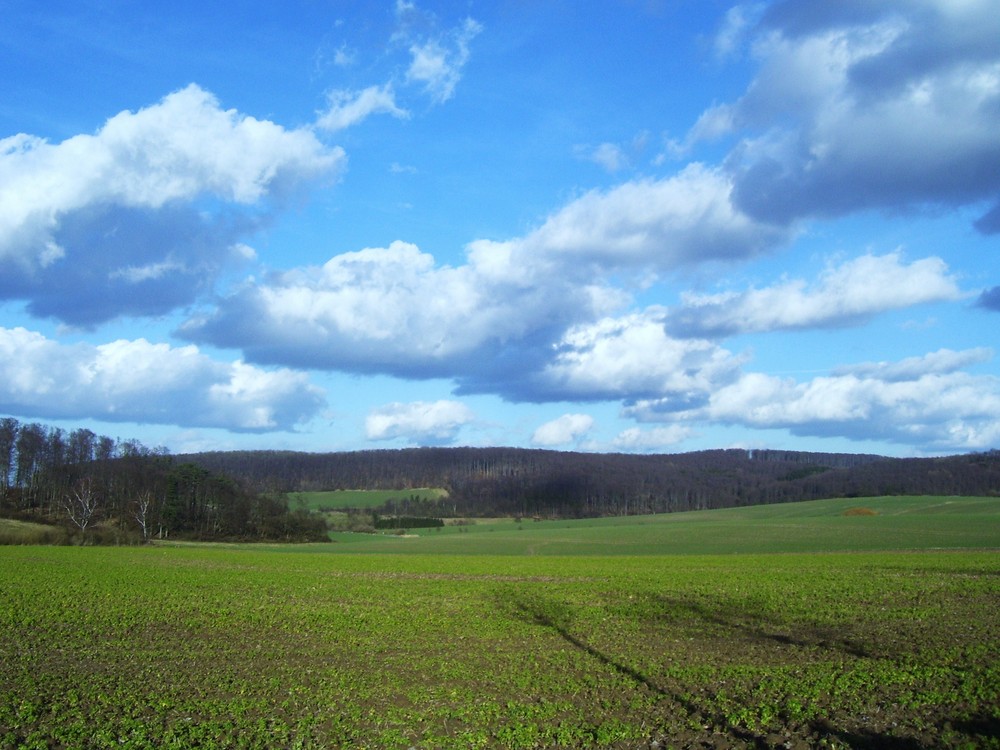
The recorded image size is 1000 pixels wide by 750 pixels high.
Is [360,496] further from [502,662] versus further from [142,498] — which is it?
[502,662]

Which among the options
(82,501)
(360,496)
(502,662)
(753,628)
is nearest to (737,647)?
(753,628)

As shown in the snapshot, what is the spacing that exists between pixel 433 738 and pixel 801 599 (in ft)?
70.5

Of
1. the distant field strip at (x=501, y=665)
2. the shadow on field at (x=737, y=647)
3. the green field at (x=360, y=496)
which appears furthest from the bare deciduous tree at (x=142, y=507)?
the shadow on field at (x=737, y=647)

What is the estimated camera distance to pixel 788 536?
84.1m

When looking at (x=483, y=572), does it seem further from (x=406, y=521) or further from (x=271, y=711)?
(x=406, y=521)

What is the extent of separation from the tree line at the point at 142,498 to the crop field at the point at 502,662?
72.2 m

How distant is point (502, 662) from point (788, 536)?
73763mm

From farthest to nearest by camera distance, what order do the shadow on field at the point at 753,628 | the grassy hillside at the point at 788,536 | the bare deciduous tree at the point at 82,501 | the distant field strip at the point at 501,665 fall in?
the bare deciduous tree at the point at 82,501, the grassy hillside at the point at 788,536, the shadow on field at the point at 753,628, the distant field strip at the point at 501,665

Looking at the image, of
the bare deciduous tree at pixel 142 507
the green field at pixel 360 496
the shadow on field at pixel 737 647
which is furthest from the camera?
the green field at pixel 360 496

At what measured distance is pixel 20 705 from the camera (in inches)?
543

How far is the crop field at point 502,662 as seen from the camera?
1245 cm

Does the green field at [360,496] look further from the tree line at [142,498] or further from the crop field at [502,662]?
the crop field at [502,662]

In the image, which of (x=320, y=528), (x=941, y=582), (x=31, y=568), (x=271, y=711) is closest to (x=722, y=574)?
(x=941, y=582)

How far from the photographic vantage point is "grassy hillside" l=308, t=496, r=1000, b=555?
71.6 metres
